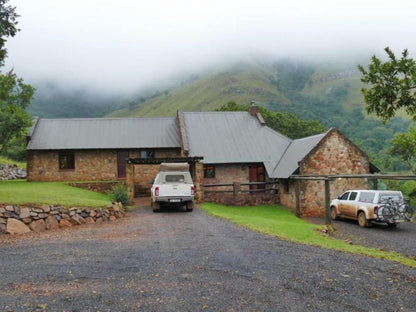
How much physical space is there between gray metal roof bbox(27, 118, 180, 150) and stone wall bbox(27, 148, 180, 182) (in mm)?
722

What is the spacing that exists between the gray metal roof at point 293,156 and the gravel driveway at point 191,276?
574 inches

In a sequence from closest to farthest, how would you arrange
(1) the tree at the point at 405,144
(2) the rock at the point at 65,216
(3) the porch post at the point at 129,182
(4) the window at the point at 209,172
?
(2) the rock at the point at 65,216 < (3) the porch post at the point at 129,182 < (4) the window at the point at 209,172 < (1) the tree at the point at 405,144

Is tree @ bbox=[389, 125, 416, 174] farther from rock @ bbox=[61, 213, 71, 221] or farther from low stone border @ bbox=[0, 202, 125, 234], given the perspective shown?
rock @ bbox=[61, 213, 71, 221]

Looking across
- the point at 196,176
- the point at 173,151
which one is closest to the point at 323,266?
the point at 196,176

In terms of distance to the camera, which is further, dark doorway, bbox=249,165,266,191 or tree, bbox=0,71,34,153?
dark doorway, bbox=249,165,266,191

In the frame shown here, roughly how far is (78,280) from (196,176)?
1692 cm

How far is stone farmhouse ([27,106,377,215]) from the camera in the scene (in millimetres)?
26719

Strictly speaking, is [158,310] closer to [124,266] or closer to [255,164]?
[124,266]

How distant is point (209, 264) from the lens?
9.16 metres

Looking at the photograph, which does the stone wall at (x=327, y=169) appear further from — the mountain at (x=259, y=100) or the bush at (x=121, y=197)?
the mountain at (x=259, y=100)

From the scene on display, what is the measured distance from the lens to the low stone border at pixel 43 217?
549 inches

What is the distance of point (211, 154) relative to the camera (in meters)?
31.2

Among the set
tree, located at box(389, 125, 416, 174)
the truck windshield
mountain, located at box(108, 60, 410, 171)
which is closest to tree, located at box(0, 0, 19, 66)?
the truck windshield

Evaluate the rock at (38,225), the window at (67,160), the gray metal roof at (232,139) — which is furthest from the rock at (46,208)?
the window at (67,160)
